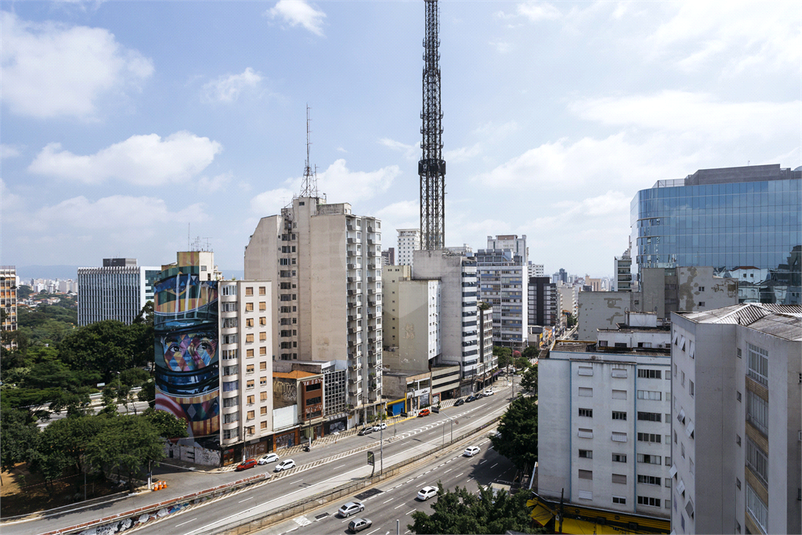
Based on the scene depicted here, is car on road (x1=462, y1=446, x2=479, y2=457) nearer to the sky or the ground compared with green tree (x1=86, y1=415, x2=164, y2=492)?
nearer to the ground

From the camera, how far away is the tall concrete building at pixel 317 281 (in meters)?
60.9

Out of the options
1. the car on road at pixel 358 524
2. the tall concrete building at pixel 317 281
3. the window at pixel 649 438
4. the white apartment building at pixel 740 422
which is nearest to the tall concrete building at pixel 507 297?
the tall concrete building at pixel 317 281

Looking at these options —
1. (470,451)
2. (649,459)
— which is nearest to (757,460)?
(649,459)

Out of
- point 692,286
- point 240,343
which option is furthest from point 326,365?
point 692,286

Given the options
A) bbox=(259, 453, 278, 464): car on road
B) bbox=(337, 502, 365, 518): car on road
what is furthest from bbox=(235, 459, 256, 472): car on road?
bbox=(337, 502, 365, 518): car on road

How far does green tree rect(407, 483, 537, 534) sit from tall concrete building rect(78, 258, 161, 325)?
449ft

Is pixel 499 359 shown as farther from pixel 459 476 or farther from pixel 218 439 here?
pixel 218 439

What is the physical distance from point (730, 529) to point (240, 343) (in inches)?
1679

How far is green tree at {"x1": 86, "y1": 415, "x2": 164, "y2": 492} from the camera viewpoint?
3753cm

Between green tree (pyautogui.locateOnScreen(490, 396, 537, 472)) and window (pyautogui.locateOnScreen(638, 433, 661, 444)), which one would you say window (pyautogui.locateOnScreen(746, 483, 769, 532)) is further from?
green tree (pyautogui.locateOnScreen(490, 396, 537, 472))

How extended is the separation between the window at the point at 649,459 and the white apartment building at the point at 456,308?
4806 centimetres

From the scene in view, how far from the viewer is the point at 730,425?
1631 cm

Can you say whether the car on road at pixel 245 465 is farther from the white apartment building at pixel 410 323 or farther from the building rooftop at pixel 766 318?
the building rooftop at pixel 766 318

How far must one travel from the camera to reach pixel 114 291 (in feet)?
470
